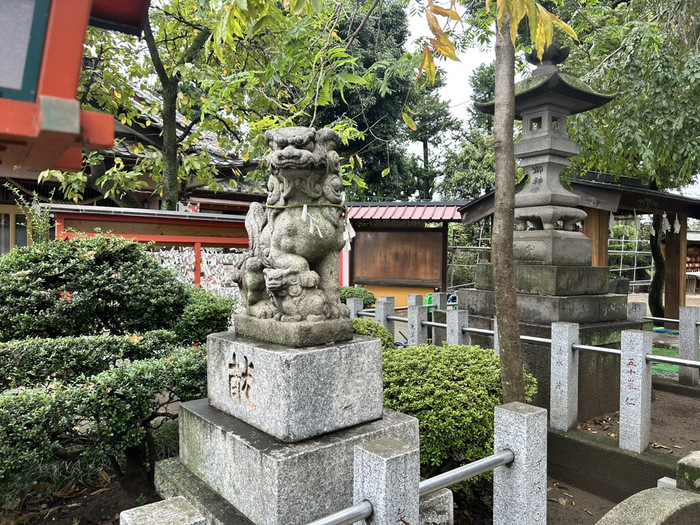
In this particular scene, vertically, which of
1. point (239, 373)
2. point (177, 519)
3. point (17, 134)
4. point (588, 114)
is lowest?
point (177, 519)

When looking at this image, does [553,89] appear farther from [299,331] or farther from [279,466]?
[279,466]

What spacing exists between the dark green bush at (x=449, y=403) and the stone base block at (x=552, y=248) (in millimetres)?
1833

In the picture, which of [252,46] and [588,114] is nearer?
[588,114]

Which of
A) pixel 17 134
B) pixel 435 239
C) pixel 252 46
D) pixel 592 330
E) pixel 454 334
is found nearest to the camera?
pixel 17 134

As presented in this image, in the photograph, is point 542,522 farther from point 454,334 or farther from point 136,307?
point 136,307

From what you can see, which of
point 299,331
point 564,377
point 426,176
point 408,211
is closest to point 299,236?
point 299,331

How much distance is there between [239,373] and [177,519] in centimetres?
107

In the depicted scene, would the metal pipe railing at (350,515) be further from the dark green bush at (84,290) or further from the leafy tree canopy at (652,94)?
the leafy tree canopy at (652,94)

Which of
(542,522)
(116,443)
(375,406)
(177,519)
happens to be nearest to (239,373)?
(375,406)

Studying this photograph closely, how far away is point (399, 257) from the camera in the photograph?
40.6ft

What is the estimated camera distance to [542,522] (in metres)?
2.39

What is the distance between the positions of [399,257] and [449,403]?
8875 mm

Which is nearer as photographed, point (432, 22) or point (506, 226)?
point (432, 22)

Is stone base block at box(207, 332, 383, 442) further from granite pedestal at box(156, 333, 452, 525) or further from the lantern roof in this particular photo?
the lantern roof
